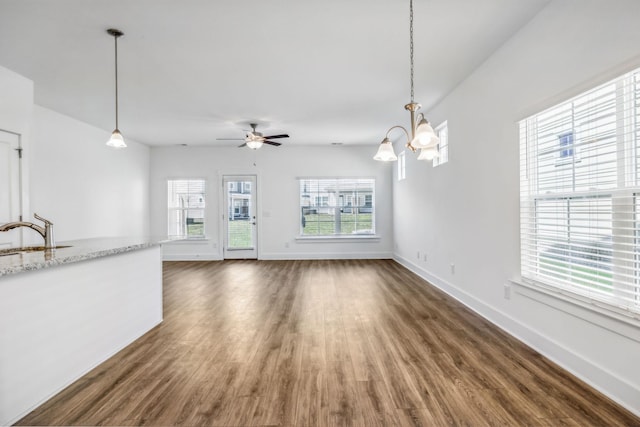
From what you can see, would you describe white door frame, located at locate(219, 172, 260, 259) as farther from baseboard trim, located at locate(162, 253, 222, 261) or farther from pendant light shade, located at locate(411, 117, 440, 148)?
pendant light shade, located at locate(411, 117, 440, 148)

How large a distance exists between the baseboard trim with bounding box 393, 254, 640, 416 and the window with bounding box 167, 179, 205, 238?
6468 millimetres

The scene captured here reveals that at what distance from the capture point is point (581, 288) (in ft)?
7.42

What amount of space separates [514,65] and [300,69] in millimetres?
2201

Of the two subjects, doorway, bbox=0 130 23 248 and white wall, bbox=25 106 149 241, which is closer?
doorway, bbox=0 130 23 248

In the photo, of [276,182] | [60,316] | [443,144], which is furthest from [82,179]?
[443,144]

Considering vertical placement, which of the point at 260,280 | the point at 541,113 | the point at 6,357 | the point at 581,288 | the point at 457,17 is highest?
the point at 457,17

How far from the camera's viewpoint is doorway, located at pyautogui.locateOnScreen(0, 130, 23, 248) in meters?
3.55

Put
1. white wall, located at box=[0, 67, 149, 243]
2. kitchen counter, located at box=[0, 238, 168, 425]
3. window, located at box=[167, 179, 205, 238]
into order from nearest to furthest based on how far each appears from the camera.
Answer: kitchen counter, located at box=[0, 238, 168, 425], white wall, located at box=[0, 67, 149, 243], window, located at box=[167, 179, 205, 238]

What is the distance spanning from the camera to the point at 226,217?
7926 mm

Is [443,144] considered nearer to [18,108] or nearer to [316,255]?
[316,255]

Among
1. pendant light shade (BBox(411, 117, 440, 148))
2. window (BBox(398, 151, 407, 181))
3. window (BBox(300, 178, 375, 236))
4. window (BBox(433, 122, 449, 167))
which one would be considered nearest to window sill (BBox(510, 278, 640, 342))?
pendant light shade (BBox(411, 117, 440, 148))

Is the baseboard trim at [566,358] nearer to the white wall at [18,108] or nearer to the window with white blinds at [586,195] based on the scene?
the window with white blinds at [586,195]

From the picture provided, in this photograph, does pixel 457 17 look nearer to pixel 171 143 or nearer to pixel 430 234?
pixel 430 234

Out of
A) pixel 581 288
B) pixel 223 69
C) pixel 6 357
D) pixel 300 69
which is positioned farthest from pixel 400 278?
pixel 6 357
